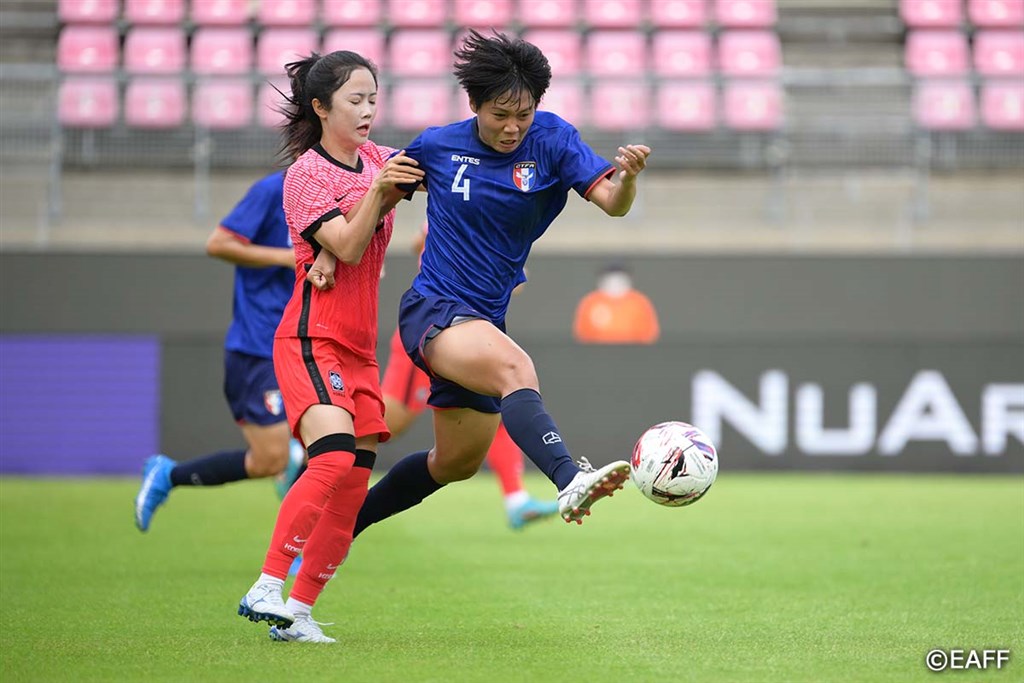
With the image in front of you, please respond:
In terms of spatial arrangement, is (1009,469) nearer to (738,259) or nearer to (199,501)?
(738,259)

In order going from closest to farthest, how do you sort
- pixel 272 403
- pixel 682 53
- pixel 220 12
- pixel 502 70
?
pixel 502 70 < pixel 272 403 < pixel 682 53 < pixel 220 12

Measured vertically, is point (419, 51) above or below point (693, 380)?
above

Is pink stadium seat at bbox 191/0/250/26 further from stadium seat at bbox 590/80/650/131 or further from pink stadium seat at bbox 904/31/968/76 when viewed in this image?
pink stadium seat at bbox 904/31/968/76

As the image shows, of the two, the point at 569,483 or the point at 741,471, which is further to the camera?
the point at 741,471

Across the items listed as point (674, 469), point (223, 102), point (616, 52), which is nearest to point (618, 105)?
point (616, 52)

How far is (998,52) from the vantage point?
60.8 ft

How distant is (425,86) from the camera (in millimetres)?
16625

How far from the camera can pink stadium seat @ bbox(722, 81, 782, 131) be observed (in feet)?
55.2

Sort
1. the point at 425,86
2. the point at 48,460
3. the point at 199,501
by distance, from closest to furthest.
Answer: the point at 199,501, the point at 48,460, the point at 425,86

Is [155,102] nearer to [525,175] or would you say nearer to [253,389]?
[253,389]

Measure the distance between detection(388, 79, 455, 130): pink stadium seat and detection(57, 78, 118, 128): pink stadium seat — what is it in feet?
10.4

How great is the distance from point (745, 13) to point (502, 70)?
14255mm

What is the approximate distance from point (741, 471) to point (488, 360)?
974 centimetres

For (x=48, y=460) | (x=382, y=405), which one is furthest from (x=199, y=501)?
(x=382, y=405)
